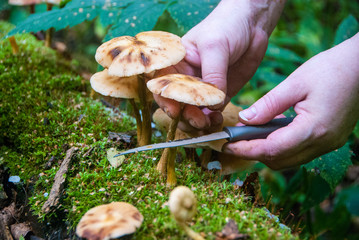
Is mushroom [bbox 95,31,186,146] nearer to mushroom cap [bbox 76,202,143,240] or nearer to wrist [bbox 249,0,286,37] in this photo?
mushroom cap [bbox 76,202,143,240]

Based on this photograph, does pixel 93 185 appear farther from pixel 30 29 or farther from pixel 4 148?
pixel 30 29

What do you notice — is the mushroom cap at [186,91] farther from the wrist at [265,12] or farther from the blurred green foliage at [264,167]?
the wrist at [265,12]

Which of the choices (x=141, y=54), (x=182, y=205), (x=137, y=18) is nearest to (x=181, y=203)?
(x=182, y=205)

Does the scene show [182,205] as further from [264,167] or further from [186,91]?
[264,167]

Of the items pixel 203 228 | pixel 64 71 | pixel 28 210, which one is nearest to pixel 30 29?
pixel 64 71

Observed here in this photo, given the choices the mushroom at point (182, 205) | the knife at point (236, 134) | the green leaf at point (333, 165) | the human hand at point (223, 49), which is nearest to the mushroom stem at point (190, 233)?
the mushroom at point (182, 205)
